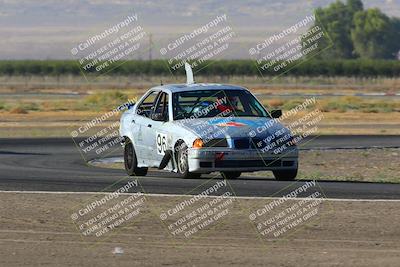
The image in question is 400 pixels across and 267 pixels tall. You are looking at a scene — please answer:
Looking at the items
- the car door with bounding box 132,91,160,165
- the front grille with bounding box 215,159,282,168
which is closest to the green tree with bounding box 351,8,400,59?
the car door with bounding box 132,91,160,165

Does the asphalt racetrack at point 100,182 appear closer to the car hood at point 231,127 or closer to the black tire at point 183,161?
the black tire at point 183,161

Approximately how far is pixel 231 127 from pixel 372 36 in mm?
169355

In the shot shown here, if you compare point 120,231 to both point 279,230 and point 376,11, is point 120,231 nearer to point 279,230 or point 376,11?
point 279,230

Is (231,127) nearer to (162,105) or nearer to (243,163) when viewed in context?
(243,163)

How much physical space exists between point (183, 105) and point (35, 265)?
8.62 meters

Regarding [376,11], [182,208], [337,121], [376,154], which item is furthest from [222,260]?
[376,11]

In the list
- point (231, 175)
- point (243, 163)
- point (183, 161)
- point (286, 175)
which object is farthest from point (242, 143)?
point (231, 175)

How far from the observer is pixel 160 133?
18469mm

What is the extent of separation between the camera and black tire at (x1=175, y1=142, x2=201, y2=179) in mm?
17692

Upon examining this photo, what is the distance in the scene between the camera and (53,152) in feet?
90.8

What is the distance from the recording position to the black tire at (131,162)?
63.9 feet

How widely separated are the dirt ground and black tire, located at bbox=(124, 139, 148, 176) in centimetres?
425
